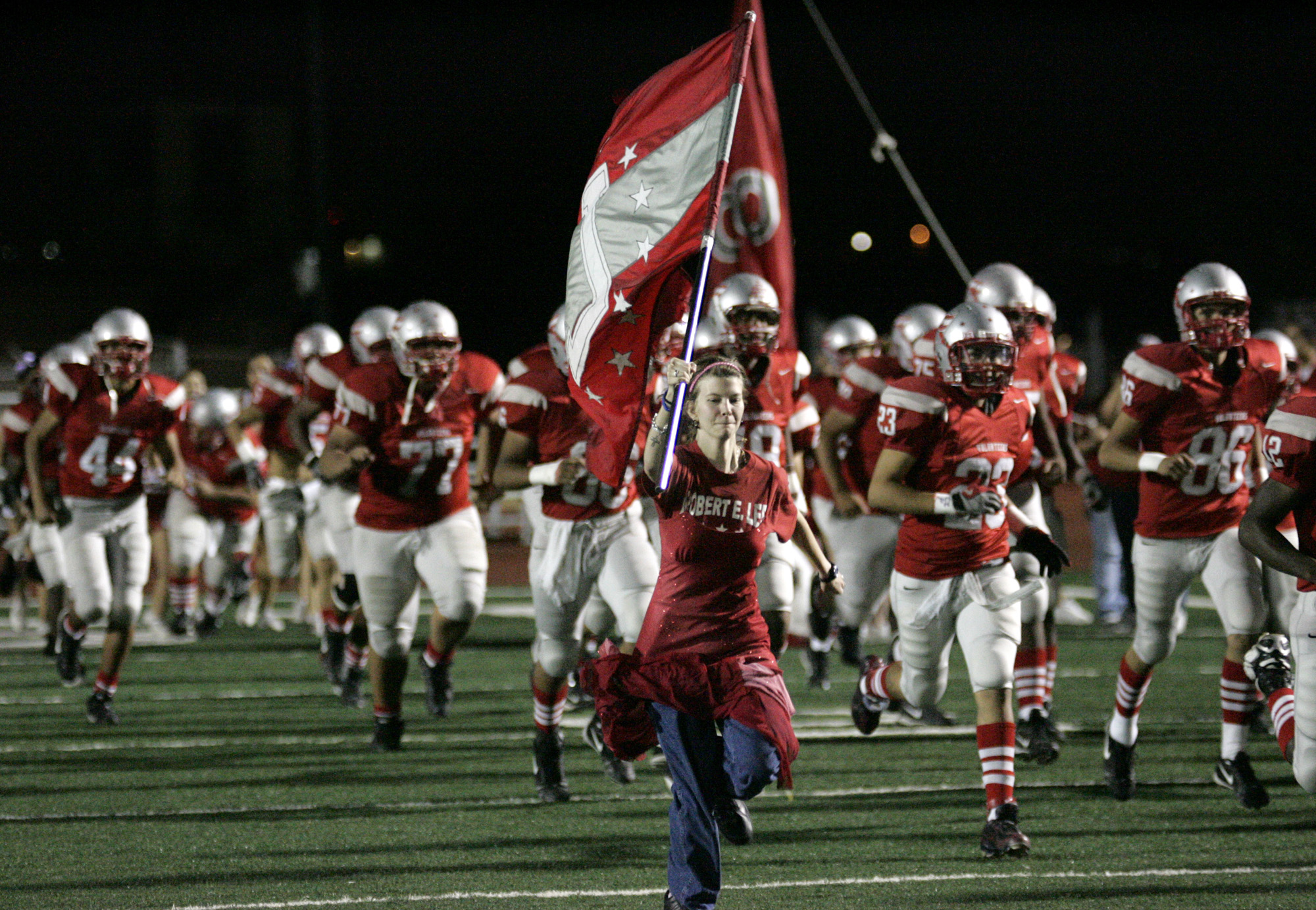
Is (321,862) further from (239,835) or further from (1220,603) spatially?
(1220,603)

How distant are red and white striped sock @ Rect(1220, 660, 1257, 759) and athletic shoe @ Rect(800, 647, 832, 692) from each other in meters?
3.36

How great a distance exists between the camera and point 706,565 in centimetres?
461

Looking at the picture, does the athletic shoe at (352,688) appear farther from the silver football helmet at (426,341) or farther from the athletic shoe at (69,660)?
the silver football helmet at (426,341)

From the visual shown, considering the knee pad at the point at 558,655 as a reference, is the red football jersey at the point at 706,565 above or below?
above

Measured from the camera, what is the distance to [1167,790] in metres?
6.57

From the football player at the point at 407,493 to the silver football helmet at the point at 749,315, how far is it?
1.25m

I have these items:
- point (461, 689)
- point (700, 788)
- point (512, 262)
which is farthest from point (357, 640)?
point (512, 262)

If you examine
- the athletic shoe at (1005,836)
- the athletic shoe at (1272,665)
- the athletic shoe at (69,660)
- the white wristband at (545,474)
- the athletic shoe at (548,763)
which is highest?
the white wristband at (545,474)

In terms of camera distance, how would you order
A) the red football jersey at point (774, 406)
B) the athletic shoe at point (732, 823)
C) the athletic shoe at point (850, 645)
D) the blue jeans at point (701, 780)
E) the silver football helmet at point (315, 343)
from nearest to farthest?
the blue jeans at point (701, 780), the athletic shoe at point (732, 823), the red football jersey at point (774, 406), the athletic shoe at point (850, 645), the silver football helmet at point (315, 343)

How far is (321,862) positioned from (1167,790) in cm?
331

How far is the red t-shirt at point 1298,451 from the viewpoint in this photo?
4.52 metres

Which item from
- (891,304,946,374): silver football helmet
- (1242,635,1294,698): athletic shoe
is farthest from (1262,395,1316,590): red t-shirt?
(891,304,946,374): silver football helmet

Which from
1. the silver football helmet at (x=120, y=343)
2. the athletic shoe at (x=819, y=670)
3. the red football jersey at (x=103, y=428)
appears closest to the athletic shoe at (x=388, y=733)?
the red football jersey at (x=103, y=428)

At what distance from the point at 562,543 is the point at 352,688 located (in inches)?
112
